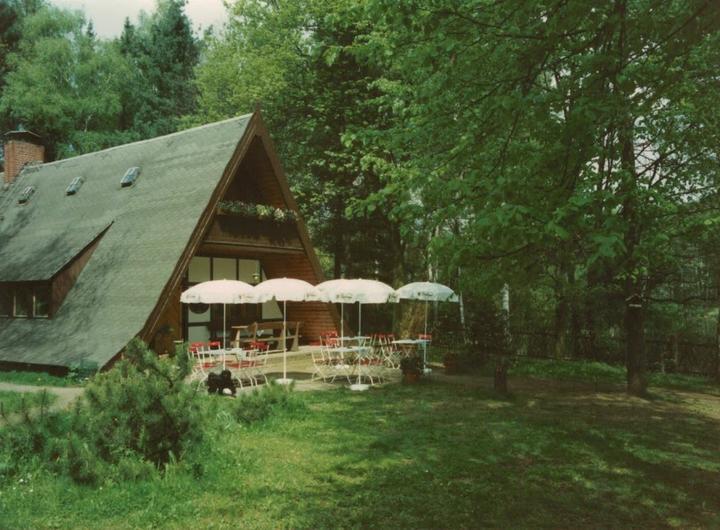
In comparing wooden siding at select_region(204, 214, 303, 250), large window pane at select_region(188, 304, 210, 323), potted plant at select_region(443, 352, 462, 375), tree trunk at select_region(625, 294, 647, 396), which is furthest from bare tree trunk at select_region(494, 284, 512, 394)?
large window pane at select_region(188, 304, 210, 323)

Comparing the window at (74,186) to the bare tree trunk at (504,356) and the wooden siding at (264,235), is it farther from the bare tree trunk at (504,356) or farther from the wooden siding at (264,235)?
the bare tree trunk at (504,356)

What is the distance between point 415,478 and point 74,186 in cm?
1939

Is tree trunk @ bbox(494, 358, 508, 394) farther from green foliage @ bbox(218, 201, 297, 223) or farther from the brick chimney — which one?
the brick chimney

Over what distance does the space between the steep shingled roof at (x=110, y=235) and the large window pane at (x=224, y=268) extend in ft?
9.63

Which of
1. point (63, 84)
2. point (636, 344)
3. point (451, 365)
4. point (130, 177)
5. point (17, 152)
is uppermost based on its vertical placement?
point (63, 84)

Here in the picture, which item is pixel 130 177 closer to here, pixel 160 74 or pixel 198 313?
pixel 198 313

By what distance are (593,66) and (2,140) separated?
149 ft

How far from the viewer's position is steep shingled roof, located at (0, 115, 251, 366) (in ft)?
50.8

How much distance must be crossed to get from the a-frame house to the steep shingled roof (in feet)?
0.14

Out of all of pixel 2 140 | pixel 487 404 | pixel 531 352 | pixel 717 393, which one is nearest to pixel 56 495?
pixel 487 404

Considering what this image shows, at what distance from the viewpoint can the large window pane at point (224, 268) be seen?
20253mm

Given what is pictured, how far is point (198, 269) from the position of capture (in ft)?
64.6

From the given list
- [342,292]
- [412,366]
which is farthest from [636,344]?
[342,292]

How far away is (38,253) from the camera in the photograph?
1909 centimetres
